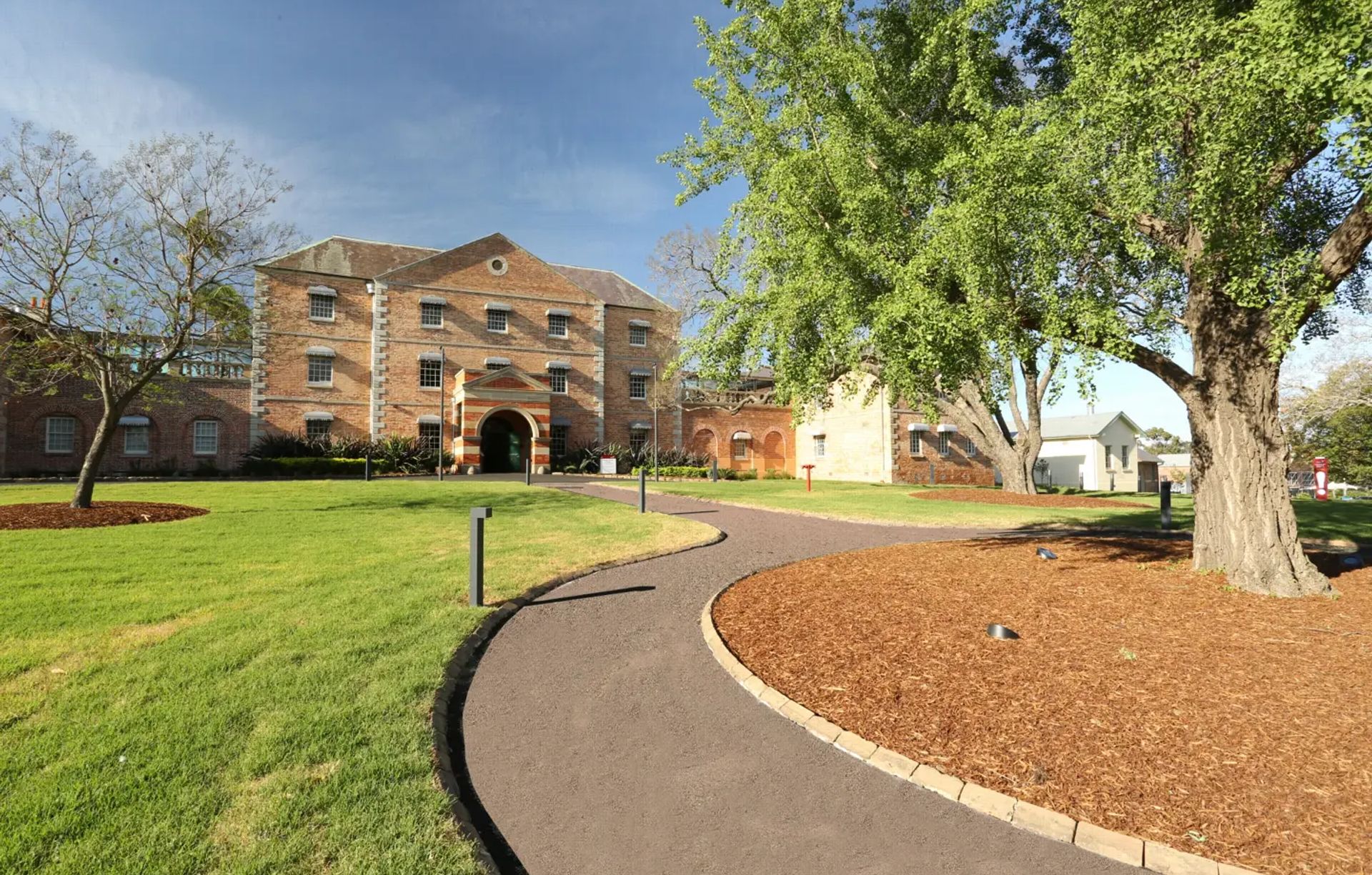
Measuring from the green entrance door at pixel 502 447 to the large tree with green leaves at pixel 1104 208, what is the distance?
2641 cm

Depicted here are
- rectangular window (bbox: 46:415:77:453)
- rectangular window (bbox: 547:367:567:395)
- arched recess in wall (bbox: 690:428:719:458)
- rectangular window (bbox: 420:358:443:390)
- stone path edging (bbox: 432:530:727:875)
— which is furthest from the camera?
arched recess in wall (bbox: 690:428:719:458)

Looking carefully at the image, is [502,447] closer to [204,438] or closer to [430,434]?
[430,434]

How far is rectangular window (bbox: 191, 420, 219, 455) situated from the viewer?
28.4 metres

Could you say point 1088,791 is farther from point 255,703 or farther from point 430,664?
point 255,703

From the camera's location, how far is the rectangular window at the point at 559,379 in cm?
3447

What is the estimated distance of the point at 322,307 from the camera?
102 ft

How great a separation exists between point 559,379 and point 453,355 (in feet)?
18.9

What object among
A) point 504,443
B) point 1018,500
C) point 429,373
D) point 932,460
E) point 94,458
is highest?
point 429,373

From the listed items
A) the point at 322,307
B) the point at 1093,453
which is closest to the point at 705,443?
the point at 322,307

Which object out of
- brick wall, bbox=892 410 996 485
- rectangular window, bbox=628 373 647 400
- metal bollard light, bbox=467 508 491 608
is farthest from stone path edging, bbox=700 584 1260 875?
rectangular window, bbox=628 373 647 400

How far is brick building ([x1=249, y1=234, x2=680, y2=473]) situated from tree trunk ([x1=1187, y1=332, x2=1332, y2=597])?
90.9ft

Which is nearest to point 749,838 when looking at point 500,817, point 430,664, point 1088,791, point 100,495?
point 500,817

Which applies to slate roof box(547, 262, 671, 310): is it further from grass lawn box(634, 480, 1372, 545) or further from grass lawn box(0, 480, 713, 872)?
grass lawn box(0, 480, 713, 872)

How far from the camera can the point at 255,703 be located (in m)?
3.75
